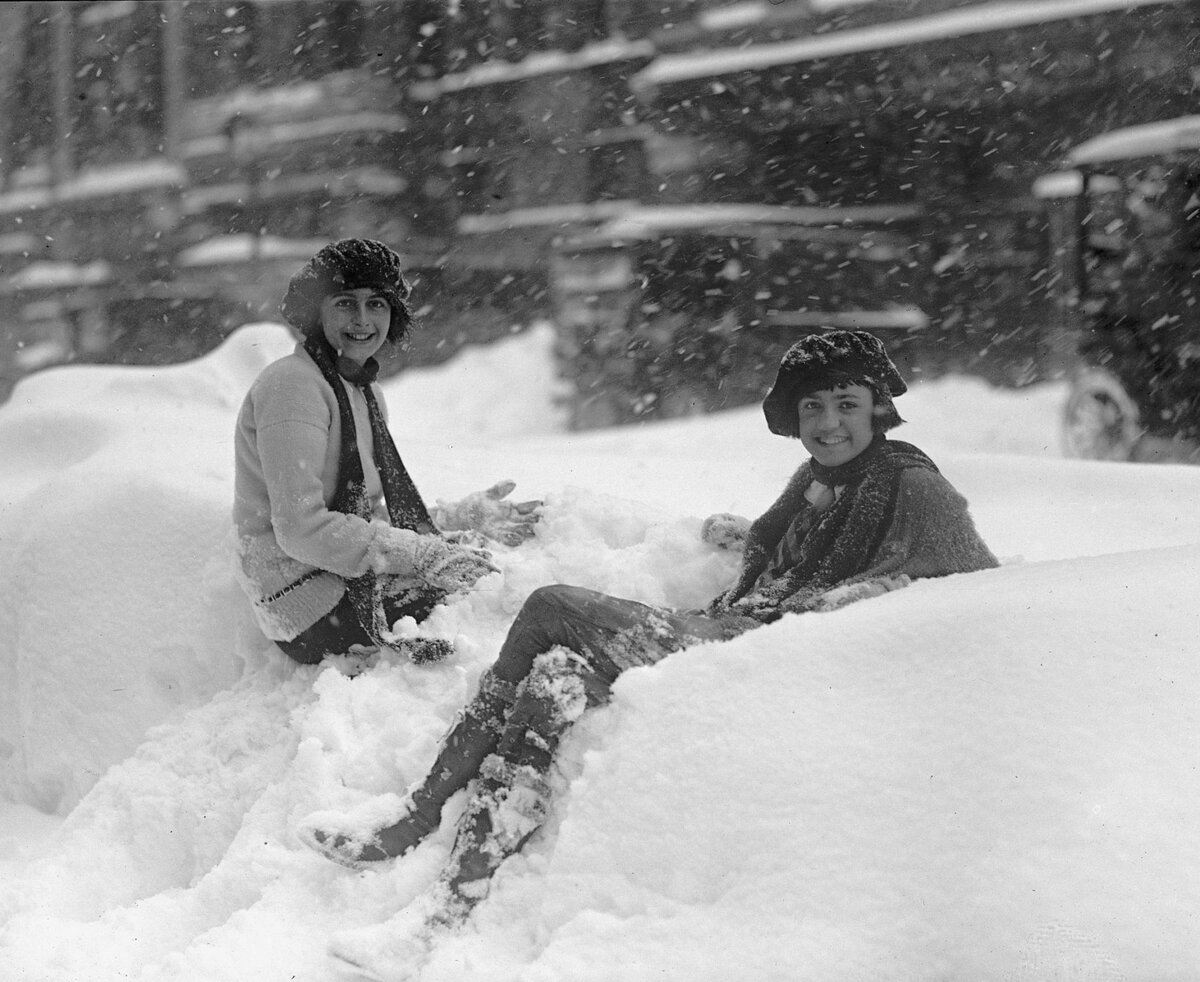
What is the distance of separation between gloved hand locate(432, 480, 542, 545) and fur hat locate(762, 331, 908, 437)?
907mm

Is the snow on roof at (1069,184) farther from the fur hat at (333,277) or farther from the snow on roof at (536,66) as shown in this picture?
the fur hat at (333,277)

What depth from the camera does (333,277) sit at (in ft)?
9.70

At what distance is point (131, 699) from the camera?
11.0 feet

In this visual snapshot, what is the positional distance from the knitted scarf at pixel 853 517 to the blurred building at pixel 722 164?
5.73 metres

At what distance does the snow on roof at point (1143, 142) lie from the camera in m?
Result: 7.30

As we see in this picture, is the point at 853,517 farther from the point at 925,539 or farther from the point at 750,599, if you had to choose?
the point at 750,599

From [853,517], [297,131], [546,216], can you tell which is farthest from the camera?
[297,131]

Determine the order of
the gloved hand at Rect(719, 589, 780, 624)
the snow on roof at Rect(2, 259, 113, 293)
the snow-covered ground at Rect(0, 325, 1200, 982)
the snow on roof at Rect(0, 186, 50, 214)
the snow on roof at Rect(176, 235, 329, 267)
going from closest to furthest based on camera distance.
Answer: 1. the snow-covered ground at Rect(0, 325, 1200, 982)
2. the gloved hand at Rect(719, 589, 780, 624)
3. the snow on roof at Rect(176, 235, 329, 267)
4. the snow on roof at Rect(2, 259, 113, 293)
5. the snow on roof at Rect(0, 186, 50, 214)

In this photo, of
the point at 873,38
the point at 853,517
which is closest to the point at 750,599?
the point at 853,517

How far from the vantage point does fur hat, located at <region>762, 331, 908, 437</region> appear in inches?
102

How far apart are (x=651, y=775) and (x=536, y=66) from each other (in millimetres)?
7814

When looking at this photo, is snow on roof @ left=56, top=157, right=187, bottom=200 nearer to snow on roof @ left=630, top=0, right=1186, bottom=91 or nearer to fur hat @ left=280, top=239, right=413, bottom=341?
snow on roof @ left=630, top=0, right=1186, bottom=91

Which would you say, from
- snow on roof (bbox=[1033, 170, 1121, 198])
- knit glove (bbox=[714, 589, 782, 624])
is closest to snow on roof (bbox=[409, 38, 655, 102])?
snow on roof (bbox=[1033, 170, 1121, 198])

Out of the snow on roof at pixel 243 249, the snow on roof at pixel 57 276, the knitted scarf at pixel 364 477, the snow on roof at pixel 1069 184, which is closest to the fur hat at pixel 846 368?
the knitted scarf at pixel 364 477
